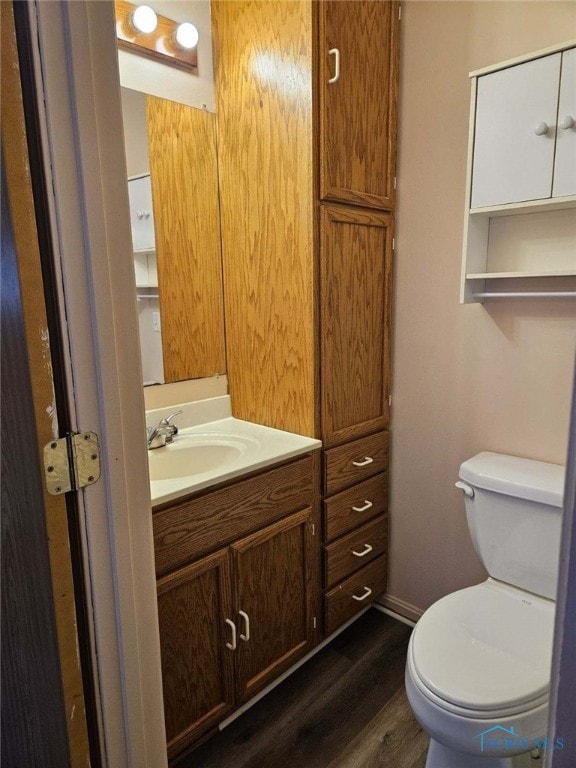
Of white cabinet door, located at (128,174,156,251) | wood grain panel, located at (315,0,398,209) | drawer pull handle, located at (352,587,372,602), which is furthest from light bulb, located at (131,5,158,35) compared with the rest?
drawer pull handle, located at (352,587,372,602)

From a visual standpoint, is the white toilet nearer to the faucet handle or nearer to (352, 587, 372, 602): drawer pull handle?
(352, 587, 372, 602): drawer pull handle

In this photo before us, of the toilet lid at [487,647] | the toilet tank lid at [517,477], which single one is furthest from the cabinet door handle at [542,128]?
the toilet lid at [487,647]

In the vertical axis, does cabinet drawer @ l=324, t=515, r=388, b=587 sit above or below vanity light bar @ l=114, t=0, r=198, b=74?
below

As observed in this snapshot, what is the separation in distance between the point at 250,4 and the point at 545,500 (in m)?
1.79

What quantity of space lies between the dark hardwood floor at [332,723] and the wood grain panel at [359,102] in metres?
1.65

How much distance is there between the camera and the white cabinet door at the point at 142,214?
1.66 m

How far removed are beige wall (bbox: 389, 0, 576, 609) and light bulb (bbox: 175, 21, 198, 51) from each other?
2.42ft

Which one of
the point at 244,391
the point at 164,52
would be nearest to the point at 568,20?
the point at 164,52

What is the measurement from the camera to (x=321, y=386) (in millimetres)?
1629

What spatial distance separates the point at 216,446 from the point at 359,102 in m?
1.25

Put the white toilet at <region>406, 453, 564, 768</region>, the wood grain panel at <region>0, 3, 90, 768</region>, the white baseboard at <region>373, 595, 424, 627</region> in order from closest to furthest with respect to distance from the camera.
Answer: the wood grain panel at <region>0, 3, 90, 768</region> < the white toilet at <region>406, 453, 564, 768</region> < the white baseboard at <region>373, 595, 424, 627</region>

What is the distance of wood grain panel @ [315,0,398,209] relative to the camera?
1468 mm

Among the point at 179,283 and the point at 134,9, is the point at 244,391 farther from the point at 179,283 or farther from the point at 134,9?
the point at 134,9

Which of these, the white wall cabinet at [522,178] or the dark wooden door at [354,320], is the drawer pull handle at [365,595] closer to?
the dark wooden door at [354,320]
